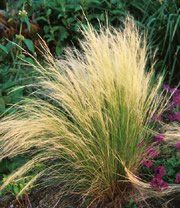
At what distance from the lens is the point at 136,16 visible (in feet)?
16.1

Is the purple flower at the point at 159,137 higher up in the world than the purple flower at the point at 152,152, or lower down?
higher up

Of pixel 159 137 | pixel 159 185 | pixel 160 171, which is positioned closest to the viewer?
pixel 159 185

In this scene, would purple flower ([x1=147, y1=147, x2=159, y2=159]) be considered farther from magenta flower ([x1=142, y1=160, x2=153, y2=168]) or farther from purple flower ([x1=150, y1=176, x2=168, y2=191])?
purple flower ([x1=150, y1=176, x2=168, y2=191])

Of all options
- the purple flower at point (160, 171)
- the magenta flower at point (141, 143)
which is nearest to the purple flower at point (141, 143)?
the magenta flower at point (141, 143)

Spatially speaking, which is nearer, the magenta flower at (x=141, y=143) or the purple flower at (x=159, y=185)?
the purple flower at (x=159, y=185)

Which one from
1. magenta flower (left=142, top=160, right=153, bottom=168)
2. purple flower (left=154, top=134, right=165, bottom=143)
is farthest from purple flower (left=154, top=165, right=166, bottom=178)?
purple flower (left=154, top=134, right=165, bottom=143)

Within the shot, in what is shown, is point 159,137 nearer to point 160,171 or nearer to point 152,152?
point 152,152

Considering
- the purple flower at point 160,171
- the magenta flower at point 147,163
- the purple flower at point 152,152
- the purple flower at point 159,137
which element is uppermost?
the purple flower at point 159,137

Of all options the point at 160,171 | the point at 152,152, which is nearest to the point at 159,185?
the point at 160,171

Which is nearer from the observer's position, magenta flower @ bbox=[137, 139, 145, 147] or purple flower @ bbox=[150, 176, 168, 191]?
purple flower @ bbox=[150, 176, 168, 191]

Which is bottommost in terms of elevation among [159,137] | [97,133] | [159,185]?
[159,185]

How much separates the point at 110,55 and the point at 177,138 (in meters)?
0.65

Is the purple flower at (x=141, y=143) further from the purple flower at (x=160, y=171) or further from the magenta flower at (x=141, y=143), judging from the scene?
the purple flower at (x=160, y=171)

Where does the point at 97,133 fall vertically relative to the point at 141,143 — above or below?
above
